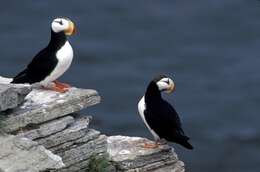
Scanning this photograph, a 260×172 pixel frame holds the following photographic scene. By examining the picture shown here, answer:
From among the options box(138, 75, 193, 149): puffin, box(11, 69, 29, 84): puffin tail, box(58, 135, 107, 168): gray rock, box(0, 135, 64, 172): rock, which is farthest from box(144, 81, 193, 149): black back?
box(0, 135, 64, 172): rock

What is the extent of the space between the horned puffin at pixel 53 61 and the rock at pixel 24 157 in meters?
1.68

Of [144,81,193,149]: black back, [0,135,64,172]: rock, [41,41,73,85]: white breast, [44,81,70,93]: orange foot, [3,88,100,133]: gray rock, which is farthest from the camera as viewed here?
[144,81,193,149]: black back

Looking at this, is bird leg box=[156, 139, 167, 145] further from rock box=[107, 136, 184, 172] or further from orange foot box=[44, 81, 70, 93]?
orange foot box=[44, 81, 70, 93]

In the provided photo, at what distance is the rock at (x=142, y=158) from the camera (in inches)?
595

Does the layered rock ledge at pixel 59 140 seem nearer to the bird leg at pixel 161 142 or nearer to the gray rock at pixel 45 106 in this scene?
the gray rock at pixel 45 106

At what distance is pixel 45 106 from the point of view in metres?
14.1

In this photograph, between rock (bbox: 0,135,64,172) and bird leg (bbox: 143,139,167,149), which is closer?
rock (bbox: 0,135,64,172)

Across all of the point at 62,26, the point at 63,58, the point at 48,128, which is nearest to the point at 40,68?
the point at 63,58

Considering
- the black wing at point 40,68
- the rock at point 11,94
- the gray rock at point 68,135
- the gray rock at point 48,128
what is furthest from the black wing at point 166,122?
the rock at point 11,94

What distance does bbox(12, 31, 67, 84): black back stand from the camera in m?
14.7

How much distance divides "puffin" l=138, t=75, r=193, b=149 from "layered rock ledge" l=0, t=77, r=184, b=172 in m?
0.35

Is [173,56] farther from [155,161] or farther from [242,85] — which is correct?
[155,161]

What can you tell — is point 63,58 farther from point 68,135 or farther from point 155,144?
point 155,144

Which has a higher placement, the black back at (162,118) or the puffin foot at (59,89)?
the puffin foot at (59,89)
